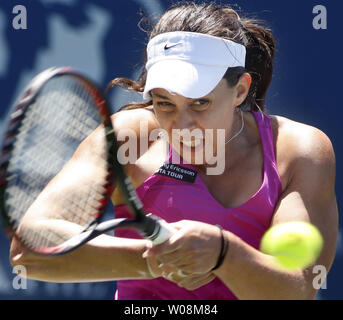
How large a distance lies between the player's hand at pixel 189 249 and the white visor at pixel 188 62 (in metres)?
0.36

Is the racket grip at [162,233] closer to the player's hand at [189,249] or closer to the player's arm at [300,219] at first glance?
the player's hand at [189,249]

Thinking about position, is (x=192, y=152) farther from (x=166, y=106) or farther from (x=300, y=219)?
(x=300, y=219)

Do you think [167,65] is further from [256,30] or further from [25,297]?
[25,297]

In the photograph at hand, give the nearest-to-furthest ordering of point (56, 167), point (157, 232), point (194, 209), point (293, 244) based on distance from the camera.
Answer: point (157, 232) < point (293, 244) < point (56, 167) < point (194, 209)

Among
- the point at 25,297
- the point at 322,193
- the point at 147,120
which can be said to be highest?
the point at 147,120

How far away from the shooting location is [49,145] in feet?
5.76

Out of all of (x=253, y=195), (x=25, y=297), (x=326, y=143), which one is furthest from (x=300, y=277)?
(x=25, y=297)

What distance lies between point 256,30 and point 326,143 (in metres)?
0.41

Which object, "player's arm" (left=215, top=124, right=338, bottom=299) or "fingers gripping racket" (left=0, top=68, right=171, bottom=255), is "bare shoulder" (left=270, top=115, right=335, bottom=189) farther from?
"fingers gripping racket" (left=0, top=68, right=171, bottom=255)

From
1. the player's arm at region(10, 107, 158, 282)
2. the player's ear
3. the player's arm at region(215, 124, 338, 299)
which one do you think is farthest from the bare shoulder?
the player's arm at region(10, 107, 158, 282)

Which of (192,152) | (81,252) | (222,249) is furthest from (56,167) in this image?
(222,249)

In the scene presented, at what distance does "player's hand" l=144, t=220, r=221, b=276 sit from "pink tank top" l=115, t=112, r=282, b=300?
0.29 metres

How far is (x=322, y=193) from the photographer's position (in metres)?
2.00

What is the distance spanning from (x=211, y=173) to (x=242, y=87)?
9.9 inches
